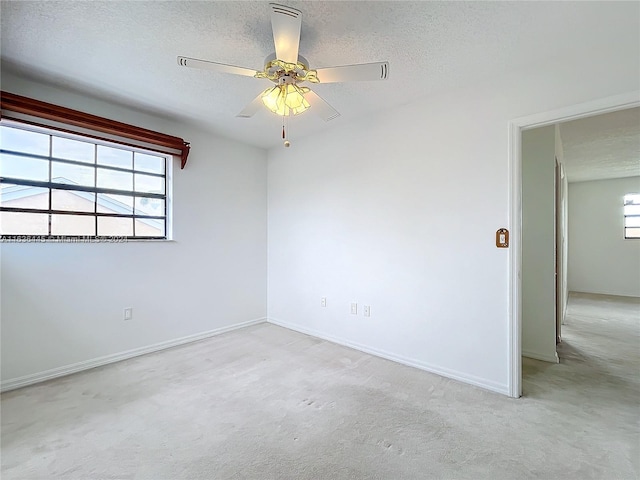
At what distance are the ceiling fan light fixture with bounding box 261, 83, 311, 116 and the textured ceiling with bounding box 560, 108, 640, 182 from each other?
2993 mm

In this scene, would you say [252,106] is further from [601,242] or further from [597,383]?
[601,242]

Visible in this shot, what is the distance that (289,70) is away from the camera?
1.78 m

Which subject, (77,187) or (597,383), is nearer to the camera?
(597,383)

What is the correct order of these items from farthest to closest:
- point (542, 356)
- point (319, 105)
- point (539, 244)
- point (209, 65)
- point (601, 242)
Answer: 1. point (601, 242)
2. point (539, 244)
3. point (542, 356)
4. point (319, 105)
5. point (209, 65)

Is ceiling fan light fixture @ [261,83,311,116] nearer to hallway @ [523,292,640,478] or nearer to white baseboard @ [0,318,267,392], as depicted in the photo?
hallway @ [523,292,640,478]

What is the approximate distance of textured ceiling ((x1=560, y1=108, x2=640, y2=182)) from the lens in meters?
3.45

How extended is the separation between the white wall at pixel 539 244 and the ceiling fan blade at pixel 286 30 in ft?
9.17

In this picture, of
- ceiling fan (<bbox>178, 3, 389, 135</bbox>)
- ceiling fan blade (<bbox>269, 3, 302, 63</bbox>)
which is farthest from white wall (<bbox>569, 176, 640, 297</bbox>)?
ceiling fan blade (<bbox>269, 3, 302, 63</bbox>)

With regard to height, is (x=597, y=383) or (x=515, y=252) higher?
(x=515, y=252)

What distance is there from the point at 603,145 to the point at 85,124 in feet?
21.4

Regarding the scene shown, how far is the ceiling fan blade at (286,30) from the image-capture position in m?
1.40

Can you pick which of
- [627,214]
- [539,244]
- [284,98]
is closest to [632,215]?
[627,214]

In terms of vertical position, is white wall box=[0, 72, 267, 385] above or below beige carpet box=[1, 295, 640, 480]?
above

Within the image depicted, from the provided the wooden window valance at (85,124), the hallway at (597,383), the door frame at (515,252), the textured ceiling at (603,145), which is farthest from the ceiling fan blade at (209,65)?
the textured ceiling at (603,145)
